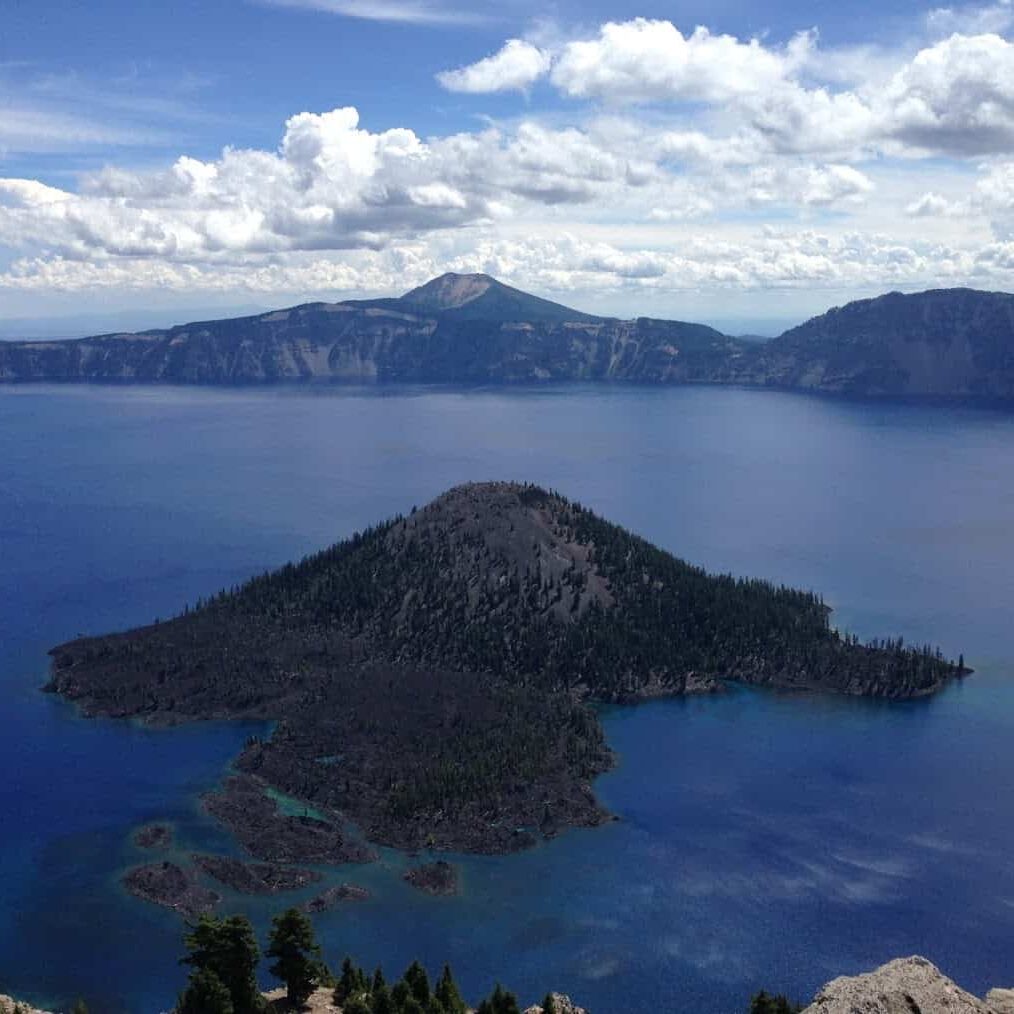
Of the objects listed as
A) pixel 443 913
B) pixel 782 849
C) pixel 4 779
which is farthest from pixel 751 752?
pixel 4 779

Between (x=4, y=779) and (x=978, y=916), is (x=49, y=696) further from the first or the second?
(x=978, y=916)

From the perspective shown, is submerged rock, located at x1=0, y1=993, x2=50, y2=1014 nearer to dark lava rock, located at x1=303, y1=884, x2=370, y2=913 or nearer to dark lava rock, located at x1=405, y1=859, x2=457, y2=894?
dark lava rock, located at x1=303, y1=884, x2=370, y2=913

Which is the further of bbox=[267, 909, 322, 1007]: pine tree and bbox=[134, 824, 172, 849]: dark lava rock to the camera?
bbox=[134, 824, 172, 849]: dark lava rock

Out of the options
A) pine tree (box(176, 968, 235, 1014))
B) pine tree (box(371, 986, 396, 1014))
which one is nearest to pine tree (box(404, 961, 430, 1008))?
pine tree (box(371, 986, 396, 1014))

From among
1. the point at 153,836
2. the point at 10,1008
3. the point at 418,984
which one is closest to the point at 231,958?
the point at 418,984

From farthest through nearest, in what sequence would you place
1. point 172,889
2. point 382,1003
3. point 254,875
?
point 254,875 → point 172,889 → point 382,1003

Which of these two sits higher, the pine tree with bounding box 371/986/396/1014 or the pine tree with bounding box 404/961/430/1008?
the pine tree with bounding box 371/986/396/1014

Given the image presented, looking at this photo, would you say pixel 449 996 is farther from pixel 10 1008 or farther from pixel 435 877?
pixel 435 877
